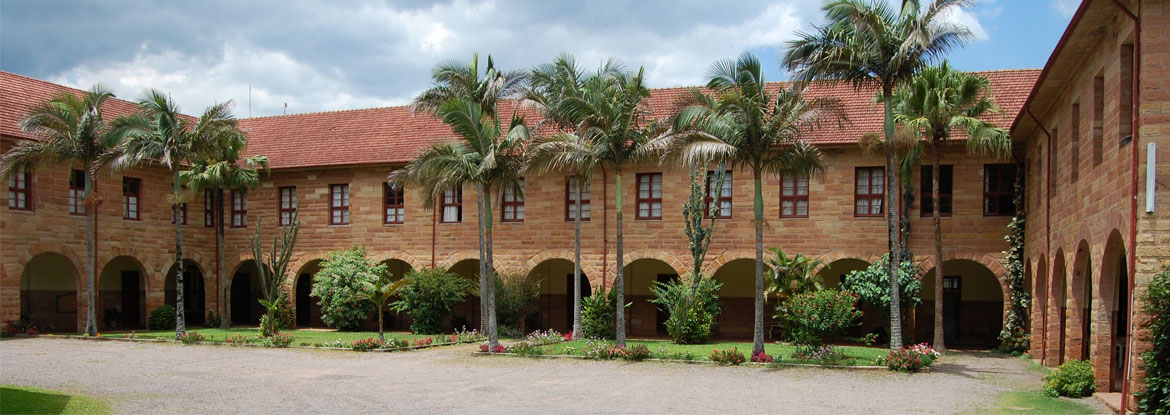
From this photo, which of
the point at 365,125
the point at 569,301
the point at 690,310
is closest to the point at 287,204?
the point at 365,125

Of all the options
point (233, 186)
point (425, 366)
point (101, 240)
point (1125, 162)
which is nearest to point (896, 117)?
point (1125, 162)

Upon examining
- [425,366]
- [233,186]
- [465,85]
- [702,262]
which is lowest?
[425,366]

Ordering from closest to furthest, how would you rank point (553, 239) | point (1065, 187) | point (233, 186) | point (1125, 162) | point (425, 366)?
1. point (1125, 162)
2. point (1065, 187)
3. point (425, 366)
4. point (553, 239)
5. point (233, 186)

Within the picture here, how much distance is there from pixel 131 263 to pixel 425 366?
16097 millimetres

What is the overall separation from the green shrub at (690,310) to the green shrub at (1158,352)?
12260 mm

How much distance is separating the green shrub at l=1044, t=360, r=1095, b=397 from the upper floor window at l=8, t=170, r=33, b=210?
23.4 m

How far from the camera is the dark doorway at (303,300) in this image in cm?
3058

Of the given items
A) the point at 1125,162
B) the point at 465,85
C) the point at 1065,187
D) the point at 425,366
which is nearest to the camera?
the point at 1125,162

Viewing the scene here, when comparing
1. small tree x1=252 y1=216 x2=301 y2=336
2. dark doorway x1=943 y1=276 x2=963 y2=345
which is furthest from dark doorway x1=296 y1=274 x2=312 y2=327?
dark doorway x1=943 y1=276 x2=963 y2=345

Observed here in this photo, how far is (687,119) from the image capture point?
62.7 feet

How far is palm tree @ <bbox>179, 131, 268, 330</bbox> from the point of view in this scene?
1056 inches

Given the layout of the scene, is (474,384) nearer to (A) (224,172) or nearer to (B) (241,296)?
(A) (224,172)

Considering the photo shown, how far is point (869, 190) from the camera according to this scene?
917 inches

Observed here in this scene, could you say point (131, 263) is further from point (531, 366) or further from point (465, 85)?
point (531, 366)
